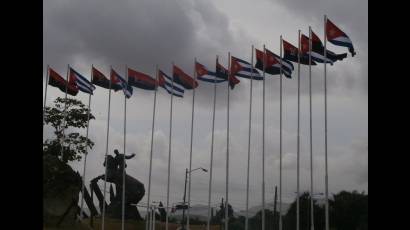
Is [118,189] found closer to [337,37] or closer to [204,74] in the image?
[204,74]

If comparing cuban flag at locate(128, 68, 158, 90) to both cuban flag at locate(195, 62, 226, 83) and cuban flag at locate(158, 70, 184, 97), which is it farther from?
cuban flag at locate(195, 62, 226, 83)

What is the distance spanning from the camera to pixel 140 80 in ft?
118

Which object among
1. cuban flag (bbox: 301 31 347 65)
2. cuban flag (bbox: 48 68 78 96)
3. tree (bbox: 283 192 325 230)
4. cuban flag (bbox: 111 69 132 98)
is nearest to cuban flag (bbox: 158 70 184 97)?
cuban flag (bbox: 111 69 132 98)

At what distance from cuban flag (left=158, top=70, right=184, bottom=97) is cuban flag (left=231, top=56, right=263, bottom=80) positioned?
11.4 ft

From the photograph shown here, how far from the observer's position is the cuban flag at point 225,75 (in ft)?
117

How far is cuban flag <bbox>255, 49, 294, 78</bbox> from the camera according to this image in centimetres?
3503

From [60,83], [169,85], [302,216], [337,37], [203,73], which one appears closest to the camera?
[337,37]

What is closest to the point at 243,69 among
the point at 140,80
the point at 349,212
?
the point at 140,80

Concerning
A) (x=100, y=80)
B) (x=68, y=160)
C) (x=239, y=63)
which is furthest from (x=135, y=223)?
(x=239, y=63)

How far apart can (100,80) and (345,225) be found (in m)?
36.0

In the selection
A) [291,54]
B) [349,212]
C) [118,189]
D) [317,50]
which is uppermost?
[317,50]

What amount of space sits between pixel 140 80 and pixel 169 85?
2129mm

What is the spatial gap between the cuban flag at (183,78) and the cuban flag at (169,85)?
27 centimetres
